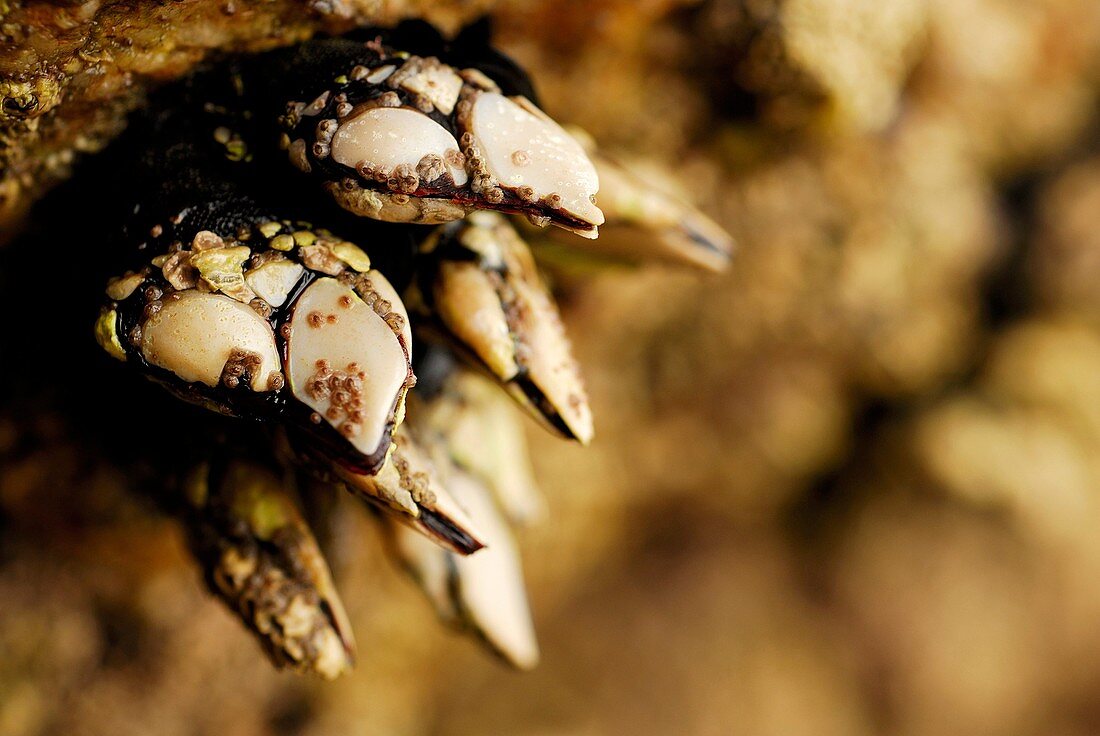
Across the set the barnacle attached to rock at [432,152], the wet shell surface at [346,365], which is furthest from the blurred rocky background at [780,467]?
the wet shell surface at [346,365]

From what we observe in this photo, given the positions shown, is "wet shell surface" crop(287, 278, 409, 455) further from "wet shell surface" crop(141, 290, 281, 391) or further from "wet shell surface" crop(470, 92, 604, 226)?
"wet shell surface" crop(470, 92, 604, 226)

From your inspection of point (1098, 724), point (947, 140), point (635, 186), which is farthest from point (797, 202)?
point (1098, 724)

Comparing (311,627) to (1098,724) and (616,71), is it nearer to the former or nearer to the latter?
(616,71)

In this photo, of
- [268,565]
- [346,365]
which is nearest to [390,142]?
[346,365]

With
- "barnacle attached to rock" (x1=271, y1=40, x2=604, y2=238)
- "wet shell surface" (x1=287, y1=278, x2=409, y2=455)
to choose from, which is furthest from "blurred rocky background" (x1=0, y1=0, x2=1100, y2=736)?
"wet shell surface" (x1=287, y1=278, x2=409, y2=455)

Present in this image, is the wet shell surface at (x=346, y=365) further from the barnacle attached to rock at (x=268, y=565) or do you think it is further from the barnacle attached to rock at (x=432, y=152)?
the barnacle attached to rock at (x=268, y=565)

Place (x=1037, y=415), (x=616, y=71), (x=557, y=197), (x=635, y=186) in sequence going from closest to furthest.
Answer: (x=557, y=197) → (x=635, y=186) → (x=616, y=71) → (x=1037, y=415)

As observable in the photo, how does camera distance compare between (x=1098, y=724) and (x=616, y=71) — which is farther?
(x=1098, y=724)

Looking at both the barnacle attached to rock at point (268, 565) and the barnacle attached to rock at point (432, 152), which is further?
the barnacle attached to rock at point (268, 565)
